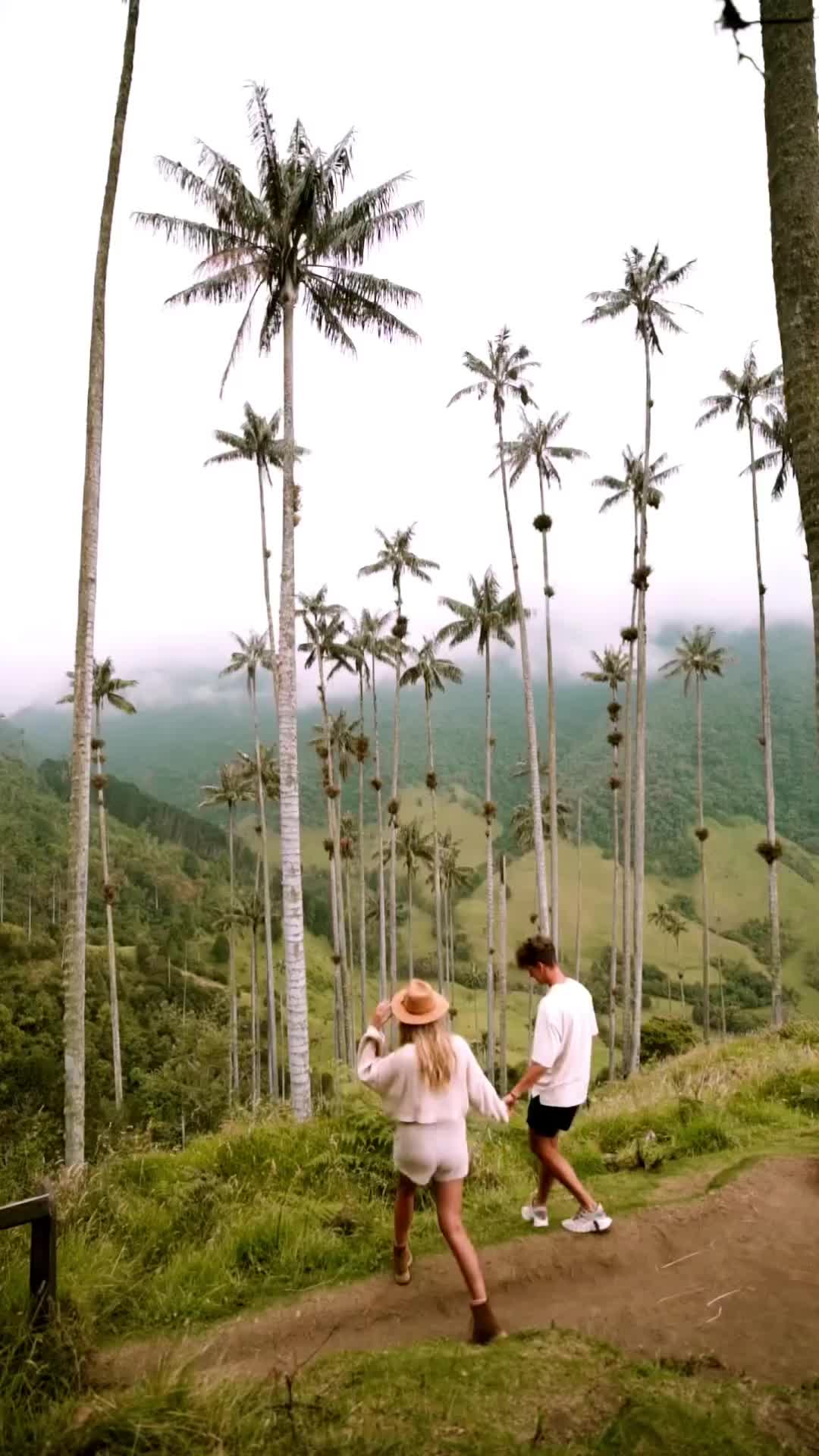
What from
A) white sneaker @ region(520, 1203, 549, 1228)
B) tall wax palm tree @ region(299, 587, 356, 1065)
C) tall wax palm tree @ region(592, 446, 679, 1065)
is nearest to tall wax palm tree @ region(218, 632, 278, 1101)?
tall wax palm tree @ region(299, 587, 356, 1065)

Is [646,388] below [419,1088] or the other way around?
the other way around

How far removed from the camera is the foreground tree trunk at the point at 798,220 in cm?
485

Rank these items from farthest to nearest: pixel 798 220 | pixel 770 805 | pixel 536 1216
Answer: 1. pixel 770 805
2. pixel 536 1216
3. pixel 798 220

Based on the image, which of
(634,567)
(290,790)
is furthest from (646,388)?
(290,790)

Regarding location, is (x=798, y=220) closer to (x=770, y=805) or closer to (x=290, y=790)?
(x=290, y=790)

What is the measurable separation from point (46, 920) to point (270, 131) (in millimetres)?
102913

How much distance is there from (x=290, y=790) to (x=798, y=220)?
10.9 m

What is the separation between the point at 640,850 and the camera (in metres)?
23.7

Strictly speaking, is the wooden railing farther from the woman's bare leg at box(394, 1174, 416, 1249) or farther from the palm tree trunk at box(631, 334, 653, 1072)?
the palm tree trunk at box(631, 334, 653, 1072)

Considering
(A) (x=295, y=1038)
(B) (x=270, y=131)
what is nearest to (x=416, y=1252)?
(A) (x=295, y=1038)

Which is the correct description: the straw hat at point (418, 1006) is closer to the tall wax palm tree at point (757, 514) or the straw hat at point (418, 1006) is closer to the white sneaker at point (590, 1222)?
the white sneaker at point (590, 1222)

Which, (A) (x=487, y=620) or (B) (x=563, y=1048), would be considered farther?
(A) (x=487, y=620)

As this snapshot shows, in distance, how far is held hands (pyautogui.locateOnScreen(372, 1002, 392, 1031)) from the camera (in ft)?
14.5

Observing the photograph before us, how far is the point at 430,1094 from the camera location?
4301mm
